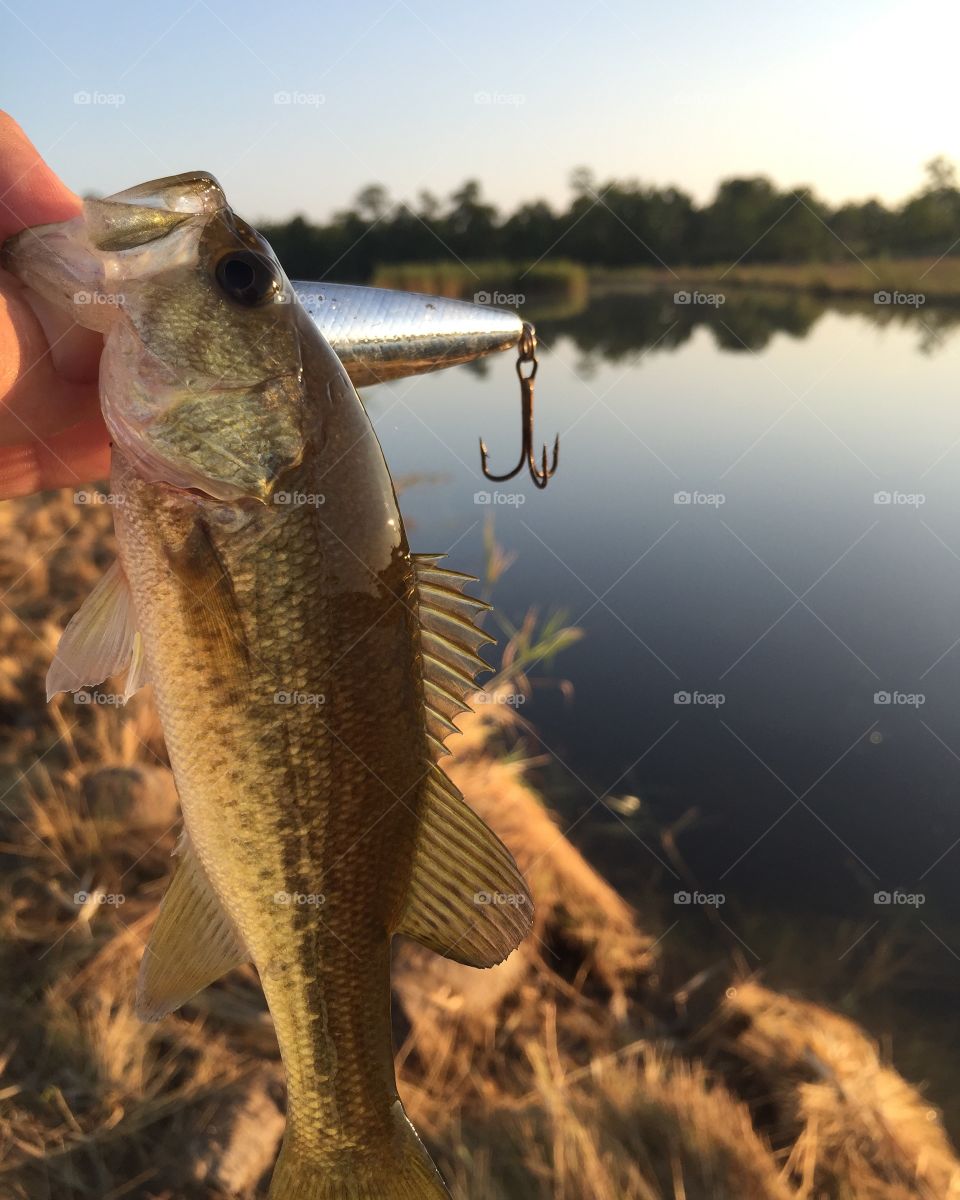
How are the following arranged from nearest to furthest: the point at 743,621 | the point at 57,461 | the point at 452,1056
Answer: the point at 57,461 < the point at 452,1056 < the point at 743,621

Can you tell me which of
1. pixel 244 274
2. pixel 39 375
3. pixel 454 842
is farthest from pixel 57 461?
pixel 454 842

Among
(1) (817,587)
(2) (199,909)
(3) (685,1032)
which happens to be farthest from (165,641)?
(1) (817,587)

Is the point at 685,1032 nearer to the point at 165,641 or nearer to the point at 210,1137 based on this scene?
the point at 210,1137

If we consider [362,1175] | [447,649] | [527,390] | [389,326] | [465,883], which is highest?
[389,326]

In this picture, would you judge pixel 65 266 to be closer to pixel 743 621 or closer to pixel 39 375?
pixel 39 375

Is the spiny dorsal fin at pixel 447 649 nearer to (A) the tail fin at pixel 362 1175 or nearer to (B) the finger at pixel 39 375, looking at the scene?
(A) the tail fin at pixel 362 1175

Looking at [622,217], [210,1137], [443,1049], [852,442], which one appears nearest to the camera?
[210,1137]

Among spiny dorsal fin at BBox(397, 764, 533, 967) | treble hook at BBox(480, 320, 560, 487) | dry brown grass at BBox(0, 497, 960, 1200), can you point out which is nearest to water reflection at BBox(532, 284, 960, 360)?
dry brown grass at BBox(0, 497, 960, 1200)
